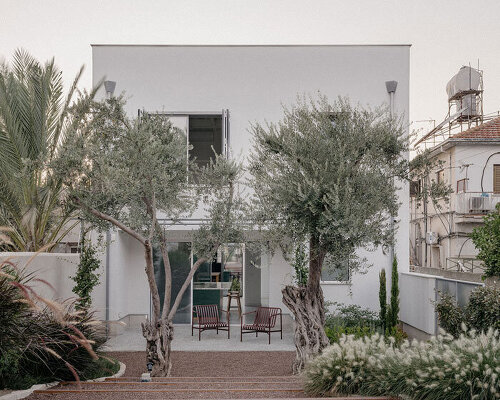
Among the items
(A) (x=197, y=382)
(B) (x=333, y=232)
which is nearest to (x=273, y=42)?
(B) (x=333, y=232)

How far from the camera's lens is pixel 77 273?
12102mm

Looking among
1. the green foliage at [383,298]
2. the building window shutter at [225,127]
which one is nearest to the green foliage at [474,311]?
the green foliage at [383,298]

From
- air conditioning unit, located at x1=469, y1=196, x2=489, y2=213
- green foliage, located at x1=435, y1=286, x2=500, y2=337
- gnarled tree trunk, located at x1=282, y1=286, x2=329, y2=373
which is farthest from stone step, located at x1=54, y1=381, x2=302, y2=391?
air conditioning unit, located at x1=469, y1=196, x2=489, y2=213

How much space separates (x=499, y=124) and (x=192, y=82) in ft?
59.7

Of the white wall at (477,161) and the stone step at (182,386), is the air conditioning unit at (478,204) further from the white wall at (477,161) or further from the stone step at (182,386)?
the stone step at (182,386)

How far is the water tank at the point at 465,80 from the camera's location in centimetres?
2802

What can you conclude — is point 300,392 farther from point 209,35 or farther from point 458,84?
point 458,84

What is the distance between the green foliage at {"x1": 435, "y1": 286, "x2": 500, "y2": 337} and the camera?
904 cm

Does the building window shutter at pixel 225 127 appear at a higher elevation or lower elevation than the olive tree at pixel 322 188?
higher

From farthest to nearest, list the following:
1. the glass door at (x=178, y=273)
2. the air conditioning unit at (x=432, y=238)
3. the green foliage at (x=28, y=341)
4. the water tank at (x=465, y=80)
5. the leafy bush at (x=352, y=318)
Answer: the water tank at (x=465, y=80) → the air conditioning unit at (x=432, y=238) → the glass door at (x=178, y=273) → the leafy bush at (x=352, y=318) → the green foliage at (x=28, y=341)

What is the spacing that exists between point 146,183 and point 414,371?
4.89 m

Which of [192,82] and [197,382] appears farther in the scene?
[192,82]

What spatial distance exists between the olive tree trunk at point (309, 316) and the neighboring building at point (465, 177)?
15687 millimetres

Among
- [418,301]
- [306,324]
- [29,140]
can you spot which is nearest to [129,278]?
[29,140]
